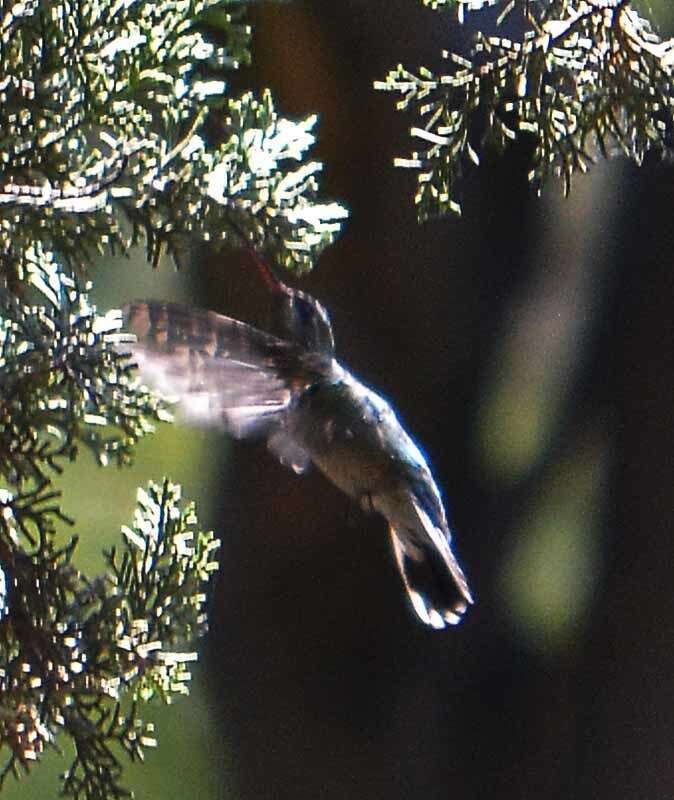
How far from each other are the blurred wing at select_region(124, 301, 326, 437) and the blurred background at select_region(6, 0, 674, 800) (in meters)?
0.79

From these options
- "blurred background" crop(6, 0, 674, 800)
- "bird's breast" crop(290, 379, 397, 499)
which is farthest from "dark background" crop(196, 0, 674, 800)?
"bird's breast" crop(290, 379, 397, 499)

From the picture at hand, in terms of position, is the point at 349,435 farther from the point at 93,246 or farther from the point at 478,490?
the point at 478,490

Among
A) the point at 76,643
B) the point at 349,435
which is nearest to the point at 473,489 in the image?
the point at 349,435

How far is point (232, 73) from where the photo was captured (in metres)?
1.50

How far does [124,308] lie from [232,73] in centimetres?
94

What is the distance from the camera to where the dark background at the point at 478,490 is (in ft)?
5.06

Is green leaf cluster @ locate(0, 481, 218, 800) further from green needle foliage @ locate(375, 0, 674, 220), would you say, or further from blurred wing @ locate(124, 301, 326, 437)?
green needle foliage @ locate(375, 0, 674, 220)

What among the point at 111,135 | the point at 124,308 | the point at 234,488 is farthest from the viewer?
the point at 234,488

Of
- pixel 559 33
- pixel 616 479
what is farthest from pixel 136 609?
pixel 616 479

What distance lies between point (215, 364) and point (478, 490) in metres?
0.99

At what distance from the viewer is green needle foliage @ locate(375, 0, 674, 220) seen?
2.14 ft

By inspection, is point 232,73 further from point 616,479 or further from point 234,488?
point 616,479

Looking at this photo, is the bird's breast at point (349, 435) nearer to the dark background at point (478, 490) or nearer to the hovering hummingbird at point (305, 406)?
the hovering hummingbird at point (305, 406)

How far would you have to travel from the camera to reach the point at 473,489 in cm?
161
